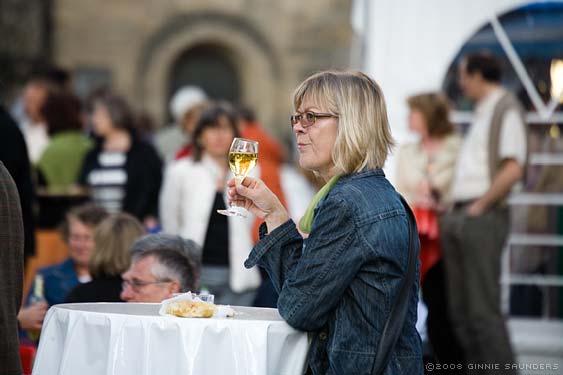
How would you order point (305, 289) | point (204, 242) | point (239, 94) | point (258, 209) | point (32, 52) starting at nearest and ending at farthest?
point (305, 289), point (258, 209), point (204, 242), point (32, 52), point (239, 94)

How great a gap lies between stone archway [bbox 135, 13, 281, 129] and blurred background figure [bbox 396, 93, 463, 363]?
13379 mm


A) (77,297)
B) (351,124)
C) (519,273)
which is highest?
(351,124)

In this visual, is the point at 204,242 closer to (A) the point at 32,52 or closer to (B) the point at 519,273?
(B) the point at 519,273

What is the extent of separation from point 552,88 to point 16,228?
18.0 ft

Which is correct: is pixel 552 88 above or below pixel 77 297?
above

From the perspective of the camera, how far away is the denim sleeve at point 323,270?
147 inches

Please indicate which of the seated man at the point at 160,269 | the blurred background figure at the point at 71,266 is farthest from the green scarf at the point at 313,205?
the blurred background figure at the point at 71,266

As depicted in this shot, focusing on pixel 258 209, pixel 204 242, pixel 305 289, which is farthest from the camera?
pixel 204 242

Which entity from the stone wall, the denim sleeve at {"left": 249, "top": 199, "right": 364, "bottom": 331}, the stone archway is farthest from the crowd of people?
the stone archway

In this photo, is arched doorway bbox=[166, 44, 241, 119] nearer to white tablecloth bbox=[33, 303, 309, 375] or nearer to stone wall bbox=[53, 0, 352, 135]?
stone wall bbox=[53, 0, 352, 135]

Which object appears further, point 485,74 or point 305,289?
point 485,74

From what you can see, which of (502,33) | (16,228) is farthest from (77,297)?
(502,33)

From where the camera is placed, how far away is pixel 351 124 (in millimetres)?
3895

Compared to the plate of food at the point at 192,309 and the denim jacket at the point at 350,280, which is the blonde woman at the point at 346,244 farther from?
the plate of food at the point at 192,309
